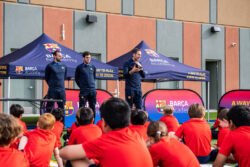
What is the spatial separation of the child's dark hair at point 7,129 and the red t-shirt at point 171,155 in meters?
1.23

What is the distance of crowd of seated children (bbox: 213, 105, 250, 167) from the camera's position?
3.27 m

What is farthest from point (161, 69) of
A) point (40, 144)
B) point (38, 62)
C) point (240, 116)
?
point (240, 116)

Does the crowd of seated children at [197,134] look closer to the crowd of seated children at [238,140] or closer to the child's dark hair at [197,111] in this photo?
the child's dark hair at [197,111]

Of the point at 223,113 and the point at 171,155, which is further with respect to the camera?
the point at 223,113

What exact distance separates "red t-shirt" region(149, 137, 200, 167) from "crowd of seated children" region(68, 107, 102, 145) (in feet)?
4.42

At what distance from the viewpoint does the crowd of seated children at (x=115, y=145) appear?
237 cm

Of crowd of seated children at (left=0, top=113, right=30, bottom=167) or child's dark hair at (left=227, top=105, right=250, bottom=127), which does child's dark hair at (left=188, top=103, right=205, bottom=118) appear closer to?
child's dark hair at (left=227, top=105, right=250, bottom=127)

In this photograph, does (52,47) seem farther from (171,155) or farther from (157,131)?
(171,155)

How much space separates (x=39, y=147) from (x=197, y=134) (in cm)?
228

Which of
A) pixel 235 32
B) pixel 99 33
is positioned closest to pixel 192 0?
pixel 235 32

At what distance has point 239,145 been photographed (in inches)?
129

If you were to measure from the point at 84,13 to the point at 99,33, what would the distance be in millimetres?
1254

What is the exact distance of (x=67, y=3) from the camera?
16.7 m

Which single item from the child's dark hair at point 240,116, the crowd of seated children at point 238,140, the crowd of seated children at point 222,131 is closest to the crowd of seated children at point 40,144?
the crowd of seated children at point 238,140
